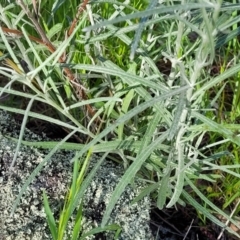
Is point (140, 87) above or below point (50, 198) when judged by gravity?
above

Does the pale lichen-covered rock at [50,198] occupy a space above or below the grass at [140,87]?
below

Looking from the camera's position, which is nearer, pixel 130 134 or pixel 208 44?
pixel 208 44

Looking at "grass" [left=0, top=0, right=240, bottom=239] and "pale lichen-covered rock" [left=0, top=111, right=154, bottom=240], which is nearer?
"grass" [left=0, top=0, right=240, bottom=239]

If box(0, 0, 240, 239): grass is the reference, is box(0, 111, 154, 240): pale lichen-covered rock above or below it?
below

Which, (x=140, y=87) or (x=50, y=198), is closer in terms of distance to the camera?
(x=140, y=87)

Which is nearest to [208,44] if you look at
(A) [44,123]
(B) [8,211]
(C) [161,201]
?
(C) [161,201]

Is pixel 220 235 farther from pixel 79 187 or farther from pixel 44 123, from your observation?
pixel 44 123

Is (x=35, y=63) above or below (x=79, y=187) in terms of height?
above

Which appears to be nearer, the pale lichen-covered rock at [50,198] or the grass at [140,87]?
the grass at [140,87]
